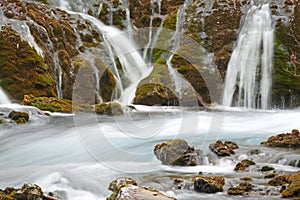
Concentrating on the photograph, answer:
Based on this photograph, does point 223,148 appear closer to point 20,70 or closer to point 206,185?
point 206,185

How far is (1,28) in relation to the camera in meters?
18.3

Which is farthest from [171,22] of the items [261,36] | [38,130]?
[38,130]

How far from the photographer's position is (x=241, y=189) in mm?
7023

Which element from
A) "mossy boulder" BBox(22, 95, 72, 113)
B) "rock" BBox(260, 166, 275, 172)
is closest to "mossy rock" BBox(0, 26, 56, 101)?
"mossy boulder" BBox(22, 95, 72, 113)

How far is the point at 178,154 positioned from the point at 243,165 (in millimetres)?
1574

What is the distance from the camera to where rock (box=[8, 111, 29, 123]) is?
1381 centimetres

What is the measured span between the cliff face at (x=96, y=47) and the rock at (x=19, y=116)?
3040 millimetres

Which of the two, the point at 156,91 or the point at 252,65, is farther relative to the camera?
the point at 252,65

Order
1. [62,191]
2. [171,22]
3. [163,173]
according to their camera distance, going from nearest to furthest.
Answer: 1. [62,191]
2. [163,173]
3. [171,22]

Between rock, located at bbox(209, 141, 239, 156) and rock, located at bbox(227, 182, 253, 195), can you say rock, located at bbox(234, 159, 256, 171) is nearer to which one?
rock, located at bbox(209, 141, 239, 156)

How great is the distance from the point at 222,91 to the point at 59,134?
404 inches

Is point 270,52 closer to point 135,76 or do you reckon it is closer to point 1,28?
point 135,76

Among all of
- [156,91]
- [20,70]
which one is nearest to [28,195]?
[20,70]

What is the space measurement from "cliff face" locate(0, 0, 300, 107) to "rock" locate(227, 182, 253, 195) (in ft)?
35.3
